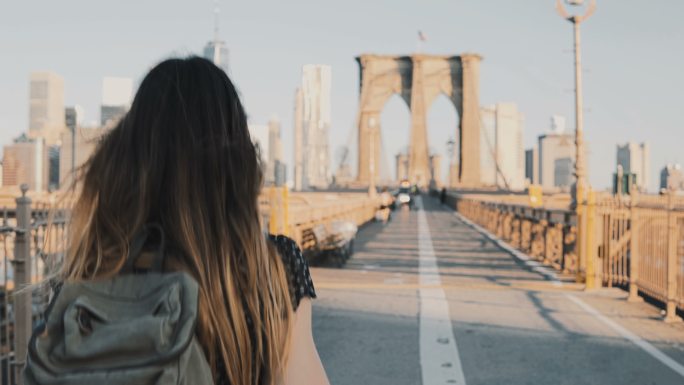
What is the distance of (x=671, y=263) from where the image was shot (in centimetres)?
781

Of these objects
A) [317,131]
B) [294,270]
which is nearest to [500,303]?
[294,270]

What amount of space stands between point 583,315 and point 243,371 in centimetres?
717

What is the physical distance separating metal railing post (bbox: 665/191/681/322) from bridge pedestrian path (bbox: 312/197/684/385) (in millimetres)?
186

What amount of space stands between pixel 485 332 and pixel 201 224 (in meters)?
5.91

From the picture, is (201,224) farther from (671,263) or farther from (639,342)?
(671,263)

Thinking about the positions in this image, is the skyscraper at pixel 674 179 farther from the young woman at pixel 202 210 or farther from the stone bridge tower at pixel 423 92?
the stone bridge tower at pixel 423 92

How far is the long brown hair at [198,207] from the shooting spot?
148cm

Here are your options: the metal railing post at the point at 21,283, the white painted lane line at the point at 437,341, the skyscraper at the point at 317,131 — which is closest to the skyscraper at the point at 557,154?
the white painted lane line at the point at 437,341

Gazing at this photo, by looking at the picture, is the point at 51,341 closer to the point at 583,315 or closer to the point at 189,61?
the point at 189,61

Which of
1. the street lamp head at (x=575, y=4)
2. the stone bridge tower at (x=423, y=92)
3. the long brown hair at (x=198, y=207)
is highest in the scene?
the stone bridge tower at (x=423, y=92)

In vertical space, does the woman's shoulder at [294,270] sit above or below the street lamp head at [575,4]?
below

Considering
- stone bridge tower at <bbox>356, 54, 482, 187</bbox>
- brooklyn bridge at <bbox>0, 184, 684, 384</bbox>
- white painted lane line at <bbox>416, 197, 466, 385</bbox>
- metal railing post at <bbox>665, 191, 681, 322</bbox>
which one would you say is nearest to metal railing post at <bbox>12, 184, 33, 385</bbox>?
brooklyn bridge at <bbox>0, 184, 684, 384</bbox>

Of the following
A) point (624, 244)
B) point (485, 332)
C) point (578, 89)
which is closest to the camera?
point (485, 332)

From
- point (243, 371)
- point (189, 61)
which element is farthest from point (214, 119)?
point (243, 371)
